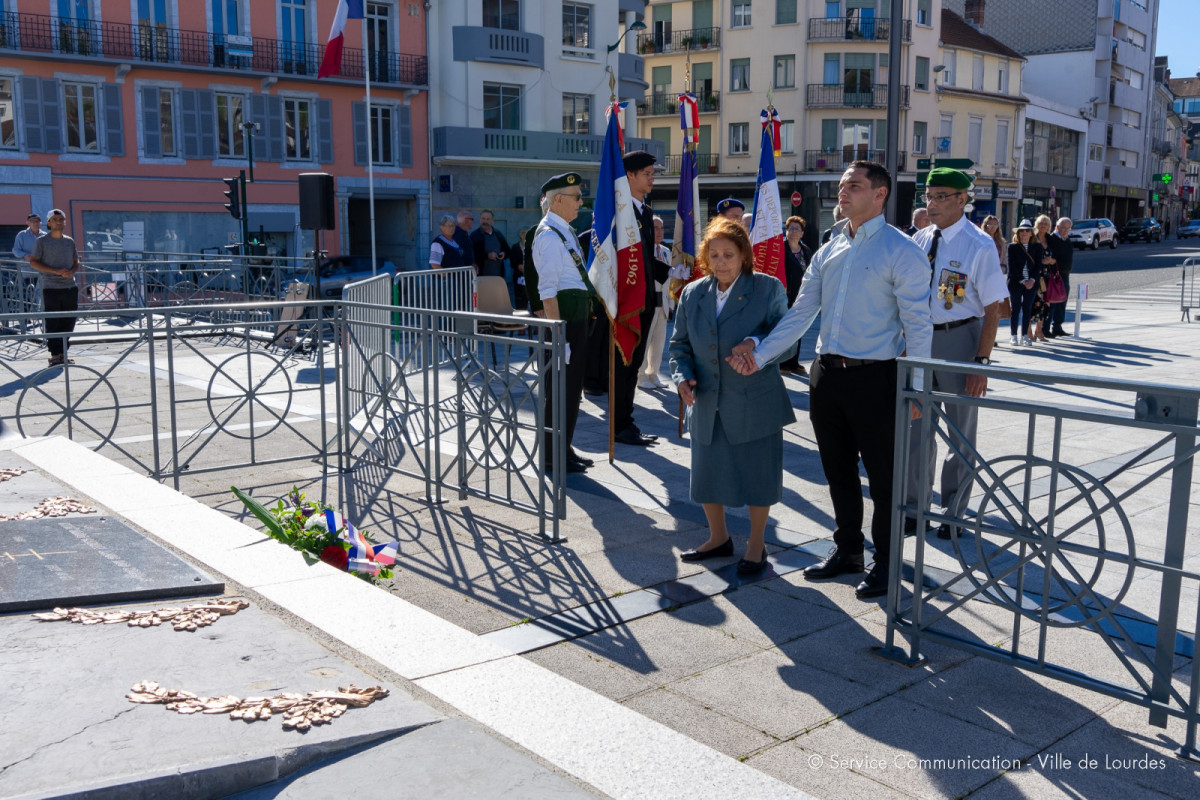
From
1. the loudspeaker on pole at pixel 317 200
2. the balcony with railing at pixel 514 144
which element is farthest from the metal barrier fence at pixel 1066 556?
the balcony with railing at pixel 514 144

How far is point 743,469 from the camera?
5184 mm

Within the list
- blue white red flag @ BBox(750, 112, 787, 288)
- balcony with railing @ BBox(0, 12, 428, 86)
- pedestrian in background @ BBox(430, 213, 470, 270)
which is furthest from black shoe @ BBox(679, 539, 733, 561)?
balcony with railing @ BBox(0, 12, 428, 86)

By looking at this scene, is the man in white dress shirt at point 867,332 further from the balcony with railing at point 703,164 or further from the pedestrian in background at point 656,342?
the balcony with railing at point 703,164

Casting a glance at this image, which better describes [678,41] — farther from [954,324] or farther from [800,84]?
[954,324]

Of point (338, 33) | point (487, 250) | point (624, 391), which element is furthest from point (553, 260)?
point (338, 33)

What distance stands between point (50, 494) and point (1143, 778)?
5182 mm

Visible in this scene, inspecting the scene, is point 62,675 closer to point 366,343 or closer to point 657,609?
point 657,609

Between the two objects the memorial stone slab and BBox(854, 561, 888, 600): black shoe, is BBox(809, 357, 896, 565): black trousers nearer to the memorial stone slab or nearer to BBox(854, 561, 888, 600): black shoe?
BBox(854, 561, 888, 600): black shoe

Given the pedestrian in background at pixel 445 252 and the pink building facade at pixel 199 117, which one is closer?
the pedestrian in background at pixel 445 252

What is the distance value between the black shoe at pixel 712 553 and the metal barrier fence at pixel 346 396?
80 centimetres

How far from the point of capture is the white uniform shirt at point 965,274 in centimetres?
596

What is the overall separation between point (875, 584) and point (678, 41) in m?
49.3

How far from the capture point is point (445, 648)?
12.4 feet

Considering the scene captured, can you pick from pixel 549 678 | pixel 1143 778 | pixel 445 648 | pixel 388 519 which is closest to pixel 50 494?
pixel 388 519
